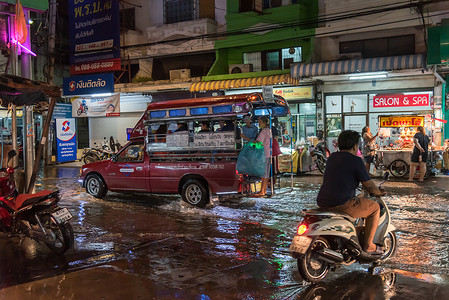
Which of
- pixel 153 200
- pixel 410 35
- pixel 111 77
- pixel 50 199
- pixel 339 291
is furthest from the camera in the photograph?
pixel 111 77

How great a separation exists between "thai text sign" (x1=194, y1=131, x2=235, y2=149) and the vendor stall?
25.1 feet

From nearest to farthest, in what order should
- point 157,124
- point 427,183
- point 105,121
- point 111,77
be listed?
1. point 157,124
2. point 427,183
3. point 111,77
4. point 105,121

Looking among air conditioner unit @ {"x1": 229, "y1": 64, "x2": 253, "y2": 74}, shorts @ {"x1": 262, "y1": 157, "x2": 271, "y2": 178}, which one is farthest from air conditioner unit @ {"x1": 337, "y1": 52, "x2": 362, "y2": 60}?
shorts @ {"x1": 262, "y1": 157, "x2": 271, "y2": 178}

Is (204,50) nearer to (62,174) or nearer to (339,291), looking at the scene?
(62,174)

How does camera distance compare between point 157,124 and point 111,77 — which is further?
point 111,77

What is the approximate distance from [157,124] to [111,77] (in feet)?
38.0

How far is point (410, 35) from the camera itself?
18.7 metres

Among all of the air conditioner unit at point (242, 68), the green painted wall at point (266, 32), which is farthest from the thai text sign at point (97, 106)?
the air conditioner unit at point (242, 68)

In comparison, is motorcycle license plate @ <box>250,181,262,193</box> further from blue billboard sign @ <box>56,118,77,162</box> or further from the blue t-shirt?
blue billboard sign @ <box>56,118,77,162</box>

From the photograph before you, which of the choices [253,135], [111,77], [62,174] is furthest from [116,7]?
[253,135]

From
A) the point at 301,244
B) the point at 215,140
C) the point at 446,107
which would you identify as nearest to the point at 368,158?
the point at 446,107

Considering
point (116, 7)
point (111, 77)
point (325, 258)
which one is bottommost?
point (325, 258)

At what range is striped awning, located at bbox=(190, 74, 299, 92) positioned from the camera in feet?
62.3

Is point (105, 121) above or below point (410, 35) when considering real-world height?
below
